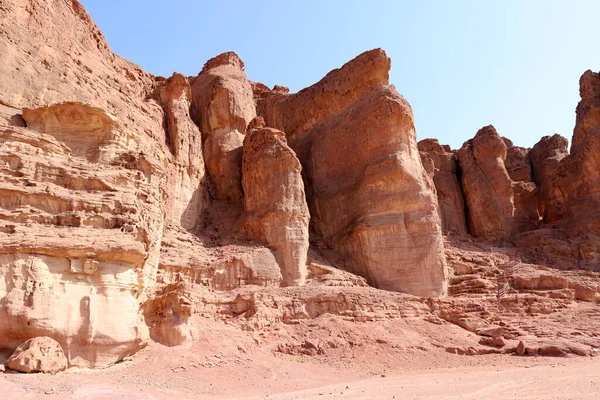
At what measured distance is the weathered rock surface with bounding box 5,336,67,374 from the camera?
35.8ft

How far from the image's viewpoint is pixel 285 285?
21547 millimetres

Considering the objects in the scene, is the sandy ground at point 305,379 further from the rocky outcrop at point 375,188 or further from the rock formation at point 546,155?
the rock formation at point 546,155

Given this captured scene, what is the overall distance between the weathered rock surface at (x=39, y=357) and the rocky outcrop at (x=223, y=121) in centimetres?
1577

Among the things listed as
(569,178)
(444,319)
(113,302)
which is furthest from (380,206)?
(569,178)

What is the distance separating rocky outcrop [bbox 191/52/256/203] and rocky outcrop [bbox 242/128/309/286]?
184 cm

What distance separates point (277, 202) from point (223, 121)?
859 cm

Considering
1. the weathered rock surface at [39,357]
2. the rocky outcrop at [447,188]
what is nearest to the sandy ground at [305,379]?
the weathered rock surface at [39,357]

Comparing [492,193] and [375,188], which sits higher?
[492,193]

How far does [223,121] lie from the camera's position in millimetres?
Answer: 29375

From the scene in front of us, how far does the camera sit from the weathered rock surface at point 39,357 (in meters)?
10.9

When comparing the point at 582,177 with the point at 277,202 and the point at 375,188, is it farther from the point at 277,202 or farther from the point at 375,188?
the point at 277,202

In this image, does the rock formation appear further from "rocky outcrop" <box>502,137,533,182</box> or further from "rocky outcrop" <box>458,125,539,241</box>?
"rocky outcrop" <box>458,125,539,241</box>

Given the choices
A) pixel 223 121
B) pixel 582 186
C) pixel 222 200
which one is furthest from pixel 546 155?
pixel 222 200

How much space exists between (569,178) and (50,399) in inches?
1403
